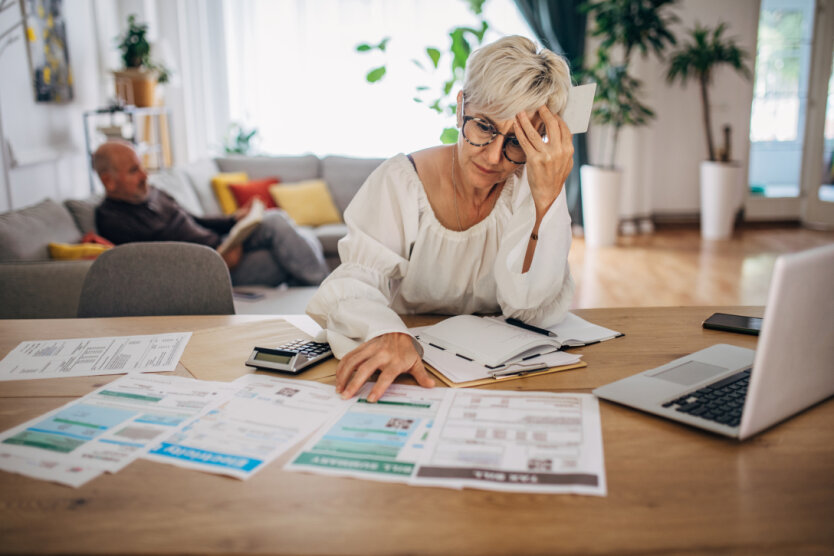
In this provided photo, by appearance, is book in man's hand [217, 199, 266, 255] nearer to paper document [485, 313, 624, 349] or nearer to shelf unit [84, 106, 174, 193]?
shelf unit [84, 106, 174, 193]

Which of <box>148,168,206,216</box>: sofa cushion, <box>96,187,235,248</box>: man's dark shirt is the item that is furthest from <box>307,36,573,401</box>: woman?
<box>148,168,206,216</box>: sofa cushion

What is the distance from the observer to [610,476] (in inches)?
32.0

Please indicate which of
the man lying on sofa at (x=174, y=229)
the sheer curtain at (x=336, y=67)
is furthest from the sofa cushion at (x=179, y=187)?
the sheer curtain at (x=336, y=67)

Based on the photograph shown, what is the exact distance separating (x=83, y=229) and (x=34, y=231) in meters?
0.47

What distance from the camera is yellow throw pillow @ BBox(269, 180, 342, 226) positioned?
4781 millimetres

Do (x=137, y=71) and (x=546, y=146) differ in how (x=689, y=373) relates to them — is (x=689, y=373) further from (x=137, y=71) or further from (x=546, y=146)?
(x=137, y=71)

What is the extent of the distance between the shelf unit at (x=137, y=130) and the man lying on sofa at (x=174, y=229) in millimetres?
892

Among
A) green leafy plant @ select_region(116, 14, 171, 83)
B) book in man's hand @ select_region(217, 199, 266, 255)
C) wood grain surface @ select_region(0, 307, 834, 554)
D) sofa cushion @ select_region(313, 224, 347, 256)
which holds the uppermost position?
green leafy plant @ select_region(116, 14, 171, 83)

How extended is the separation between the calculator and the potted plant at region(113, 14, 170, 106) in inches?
165

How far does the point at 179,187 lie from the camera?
430 cm

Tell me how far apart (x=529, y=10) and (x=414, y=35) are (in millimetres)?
1065

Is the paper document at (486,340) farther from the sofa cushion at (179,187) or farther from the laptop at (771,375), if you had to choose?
the sofa cushion at (179,187)

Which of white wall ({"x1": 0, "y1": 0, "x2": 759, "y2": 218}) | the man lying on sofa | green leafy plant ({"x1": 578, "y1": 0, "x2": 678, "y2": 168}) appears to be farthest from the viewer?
green leafy plant ({"x1": 578, "y1": 0, "x2": 678, "y2": 168})

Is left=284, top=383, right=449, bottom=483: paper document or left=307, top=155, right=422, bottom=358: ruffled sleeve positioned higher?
left=307, top=155, right=422, bottom=358: ruffled sleeve
